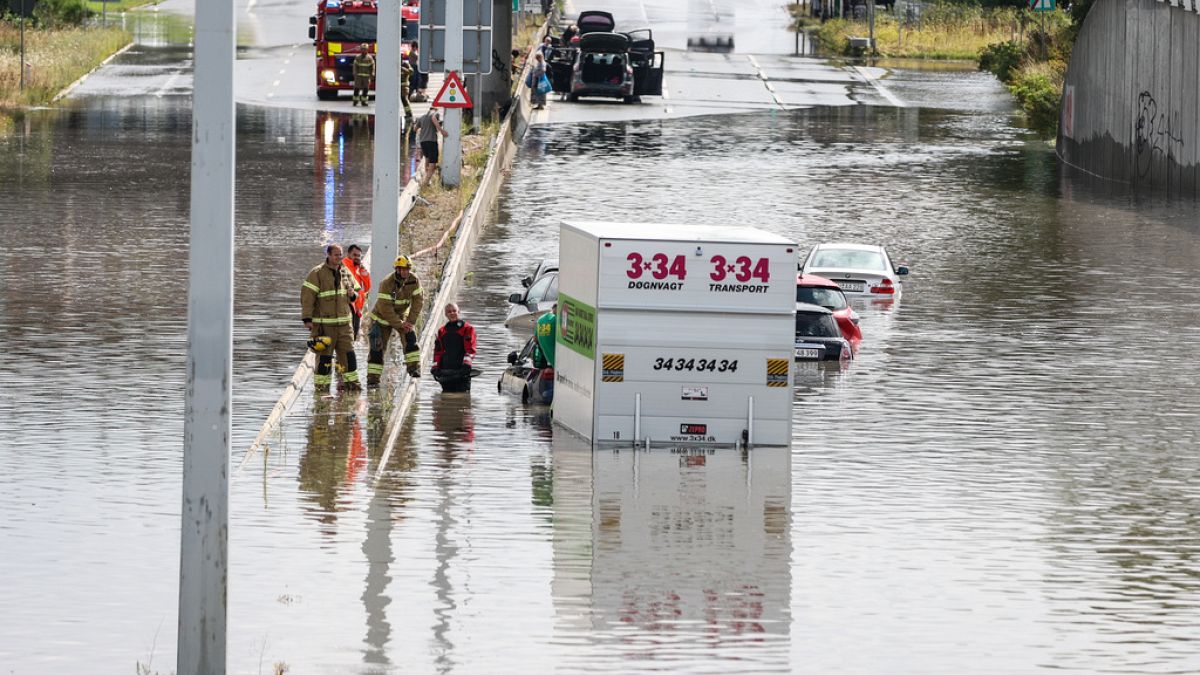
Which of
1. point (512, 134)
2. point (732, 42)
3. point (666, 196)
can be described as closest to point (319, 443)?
point (666, 196)

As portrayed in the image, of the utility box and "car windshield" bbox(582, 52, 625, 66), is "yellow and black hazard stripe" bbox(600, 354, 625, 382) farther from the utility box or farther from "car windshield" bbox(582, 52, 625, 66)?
"car windshield" bbox(582, 52, 625, 66)

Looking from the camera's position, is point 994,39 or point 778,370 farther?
point 994,39

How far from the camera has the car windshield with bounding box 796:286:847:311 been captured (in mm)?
29719

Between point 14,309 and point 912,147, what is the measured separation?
99.0ft

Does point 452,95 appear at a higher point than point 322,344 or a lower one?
→ higher

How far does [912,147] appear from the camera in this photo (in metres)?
55.9

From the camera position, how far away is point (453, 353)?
25219 mm

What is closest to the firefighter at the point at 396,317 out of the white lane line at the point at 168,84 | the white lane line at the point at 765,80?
the white lane line at the point at 168,84

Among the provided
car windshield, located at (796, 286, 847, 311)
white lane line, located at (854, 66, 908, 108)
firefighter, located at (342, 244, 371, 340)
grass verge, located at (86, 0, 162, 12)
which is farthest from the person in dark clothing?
grass verge, located at (86, 0, 162, 12)

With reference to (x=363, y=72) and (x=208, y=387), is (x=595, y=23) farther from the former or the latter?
(x=208, y=387)

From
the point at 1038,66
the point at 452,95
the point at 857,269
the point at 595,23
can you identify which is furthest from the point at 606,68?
the point at 857,269

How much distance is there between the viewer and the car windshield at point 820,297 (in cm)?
2972

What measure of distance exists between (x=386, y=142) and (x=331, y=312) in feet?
20.5

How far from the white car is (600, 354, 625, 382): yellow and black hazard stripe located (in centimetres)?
1215
